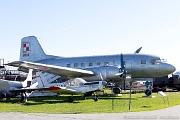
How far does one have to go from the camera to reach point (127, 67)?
29.0m

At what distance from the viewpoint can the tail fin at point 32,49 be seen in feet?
116

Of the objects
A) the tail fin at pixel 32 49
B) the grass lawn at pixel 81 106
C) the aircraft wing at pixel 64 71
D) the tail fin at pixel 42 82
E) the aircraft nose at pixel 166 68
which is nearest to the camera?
the grass lawn at pixel 81 106

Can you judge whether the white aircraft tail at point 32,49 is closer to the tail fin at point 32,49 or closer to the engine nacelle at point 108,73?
the tail fin at point 32,49

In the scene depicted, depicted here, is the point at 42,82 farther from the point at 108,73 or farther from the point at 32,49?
the point at 32,49

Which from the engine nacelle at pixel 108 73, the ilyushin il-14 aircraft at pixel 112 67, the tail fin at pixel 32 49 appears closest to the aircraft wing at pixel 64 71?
the ilyushin il-14 aircraft at pixel 112 67

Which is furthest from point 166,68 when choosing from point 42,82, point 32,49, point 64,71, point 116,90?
point 32,49

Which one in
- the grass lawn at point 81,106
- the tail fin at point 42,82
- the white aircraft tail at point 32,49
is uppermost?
the white aircraft tail at point 32,49

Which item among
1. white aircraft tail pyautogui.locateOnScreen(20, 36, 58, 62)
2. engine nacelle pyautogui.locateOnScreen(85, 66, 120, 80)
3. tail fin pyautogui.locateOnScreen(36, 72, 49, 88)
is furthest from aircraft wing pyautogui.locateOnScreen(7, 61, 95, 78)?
white aircraft tail pyautogui.locateOnScreen(20, 36, 58, 62)

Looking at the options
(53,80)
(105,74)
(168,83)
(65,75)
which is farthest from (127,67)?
(168,83)

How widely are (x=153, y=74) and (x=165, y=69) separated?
4.01 ft

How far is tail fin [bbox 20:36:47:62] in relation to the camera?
35.3 metres

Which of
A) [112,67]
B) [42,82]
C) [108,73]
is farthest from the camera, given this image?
[112,67]

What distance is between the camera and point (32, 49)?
35406 mm

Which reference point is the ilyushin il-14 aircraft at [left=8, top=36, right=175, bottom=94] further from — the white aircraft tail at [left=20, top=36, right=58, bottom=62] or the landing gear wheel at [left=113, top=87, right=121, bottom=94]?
the white aircraft tail at [left=20, top=36, right=58, bottom=62]
